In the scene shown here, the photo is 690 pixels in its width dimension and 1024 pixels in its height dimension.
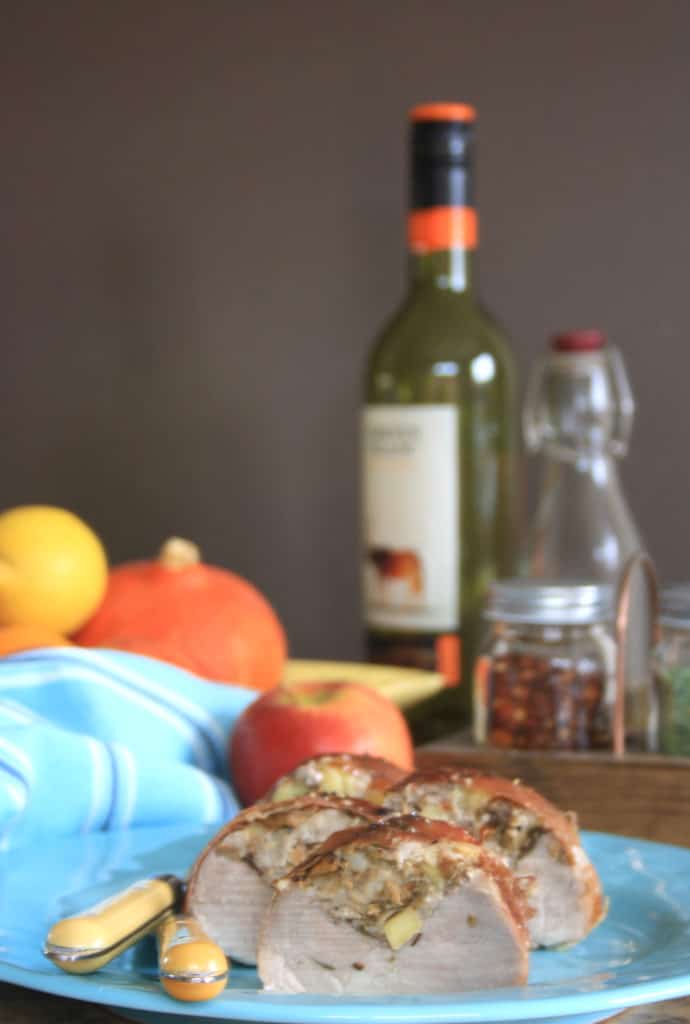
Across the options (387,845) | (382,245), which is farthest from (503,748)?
(382,245)

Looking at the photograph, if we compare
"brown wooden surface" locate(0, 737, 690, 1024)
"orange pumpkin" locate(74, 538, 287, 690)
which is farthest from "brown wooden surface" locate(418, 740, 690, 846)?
"orange pumpkin" locate(74, 538, 287, 690)

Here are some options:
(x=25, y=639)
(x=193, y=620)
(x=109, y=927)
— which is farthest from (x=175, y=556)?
(x=109, y=927)

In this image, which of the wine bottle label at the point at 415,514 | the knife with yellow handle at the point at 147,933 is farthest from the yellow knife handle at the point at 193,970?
the wine bottle label at the point at 415,514

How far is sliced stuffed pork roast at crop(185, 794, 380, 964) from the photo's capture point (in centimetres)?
59

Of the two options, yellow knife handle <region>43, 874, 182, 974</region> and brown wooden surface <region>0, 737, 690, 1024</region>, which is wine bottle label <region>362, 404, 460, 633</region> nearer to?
brown wooden surface <region>0, 737, 690, 1024</region>

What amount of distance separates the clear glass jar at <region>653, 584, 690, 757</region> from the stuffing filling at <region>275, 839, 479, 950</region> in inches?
15.0

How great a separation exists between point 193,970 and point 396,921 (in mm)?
74

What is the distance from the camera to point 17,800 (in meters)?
0.75

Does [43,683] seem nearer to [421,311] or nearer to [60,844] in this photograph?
[60,844]

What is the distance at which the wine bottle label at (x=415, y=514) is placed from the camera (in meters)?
1.09

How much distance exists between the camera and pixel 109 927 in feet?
1.78

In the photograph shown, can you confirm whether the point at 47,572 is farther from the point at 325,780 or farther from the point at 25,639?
the point at 325,780

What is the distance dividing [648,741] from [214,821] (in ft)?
0.91

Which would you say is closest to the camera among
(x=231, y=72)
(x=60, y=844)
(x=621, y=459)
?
(x=60, y=844)
